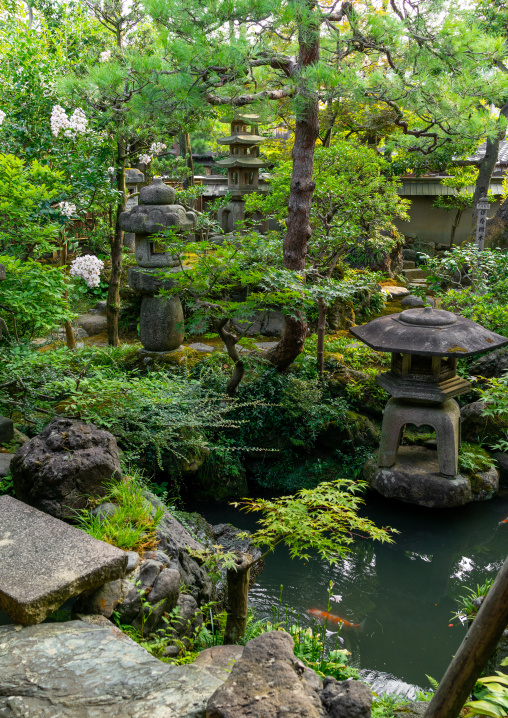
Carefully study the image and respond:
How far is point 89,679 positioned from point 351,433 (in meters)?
5.61

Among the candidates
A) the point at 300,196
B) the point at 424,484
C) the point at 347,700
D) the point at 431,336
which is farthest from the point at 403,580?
the point at 300,196

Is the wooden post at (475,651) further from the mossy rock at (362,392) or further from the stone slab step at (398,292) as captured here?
the stone slab step at (398,292)

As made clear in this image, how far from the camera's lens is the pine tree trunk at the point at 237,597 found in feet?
10.8

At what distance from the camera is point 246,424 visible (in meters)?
7.51

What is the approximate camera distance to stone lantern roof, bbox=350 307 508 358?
20.5 feet

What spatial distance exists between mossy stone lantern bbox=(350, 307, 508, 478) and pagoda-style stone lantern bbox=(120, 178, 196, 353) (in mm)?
2692

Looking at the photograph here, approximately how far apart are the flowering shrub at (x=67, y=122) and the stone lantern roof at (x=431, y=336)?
4.59 m

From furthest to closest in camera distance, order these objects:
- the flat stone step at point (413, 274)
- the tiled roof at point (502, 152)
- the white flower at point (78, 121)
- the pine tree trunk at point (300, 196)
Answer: the tiled roof at point (502, 152) < the flat stone step at point (413, 274) < the white flower at point (78, 121) < the pine tree trunk at point (300, 196)

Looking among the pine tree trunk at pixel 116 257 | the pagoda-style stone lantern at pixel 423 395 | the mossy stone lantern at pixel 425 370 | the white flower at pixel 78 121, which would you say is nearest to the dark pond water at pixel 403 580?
the pagoda-style stone lantern at pixel 423 395

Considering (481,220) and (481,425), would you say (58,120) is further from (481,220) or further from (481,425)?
(481,220)

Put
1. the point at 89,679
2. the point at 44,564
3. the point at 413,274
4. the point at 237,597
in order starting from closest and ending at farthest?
1. the point at 89,679
2. the point at 44,564
3. the point at 237,597
4. the point at 413,274

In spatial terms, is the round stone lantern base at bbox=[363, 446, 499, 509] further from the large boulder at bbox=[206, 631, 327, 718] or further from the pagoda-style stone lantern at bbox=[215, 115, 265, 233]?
the pagoda-style stone lantern at bbox=[215, 115, 265, 233]

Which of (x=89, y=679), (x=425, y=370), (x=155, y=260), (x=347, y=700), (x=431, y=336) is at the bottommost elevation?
(x=89, y=679)

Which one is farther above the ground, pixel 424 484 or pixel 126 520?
pixel 126 520
